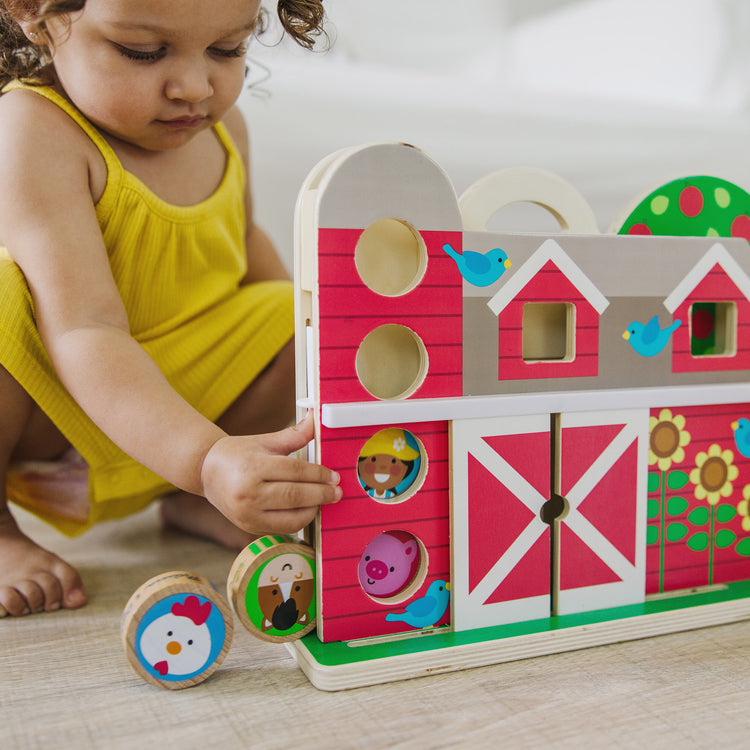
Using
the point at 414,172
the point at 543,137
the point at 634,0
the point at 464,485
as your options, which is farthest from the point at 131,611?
the point at 634,0

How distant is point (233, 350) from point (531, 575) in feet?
1.40

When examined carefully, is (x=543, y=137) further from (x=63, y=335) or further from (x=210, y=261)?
(x=63, y=335)

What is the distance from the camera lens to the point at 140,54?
590 mm

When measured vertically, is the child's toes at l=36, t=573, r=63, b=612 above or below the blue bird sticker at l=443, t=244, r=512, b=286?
below

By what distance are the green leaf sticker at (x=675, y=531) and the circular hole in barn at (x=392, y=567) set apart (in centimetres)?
21

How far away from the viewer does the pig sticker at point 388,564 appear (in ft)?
1.75

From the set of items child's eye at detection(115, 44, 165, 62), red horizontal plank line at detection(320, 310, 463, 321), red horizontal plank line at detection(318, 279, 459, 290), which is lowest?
red horizontal plank line at detection(320, 310, 463, 321)

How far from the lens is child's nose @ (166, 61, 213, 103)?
605 mm

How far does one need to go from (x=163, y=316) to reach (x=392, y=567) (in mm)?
407

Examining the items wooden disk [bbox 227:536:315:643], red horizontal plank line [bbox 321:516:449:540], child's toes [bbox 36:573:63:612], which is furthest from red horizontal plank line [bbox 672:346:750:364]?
child's toes [bbox 36:573:63:612]

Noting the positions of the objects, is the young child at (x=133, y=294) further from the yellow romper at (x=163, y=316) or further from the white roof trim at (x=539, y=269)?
the white roof trim at (x=539, y=269)

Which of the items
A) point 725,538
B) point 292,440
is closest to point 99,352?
point 292,440

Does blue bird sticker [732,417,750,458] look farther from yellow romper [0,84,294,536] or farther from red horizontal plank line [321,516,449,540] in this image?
yellow romper [0,84,294,536]

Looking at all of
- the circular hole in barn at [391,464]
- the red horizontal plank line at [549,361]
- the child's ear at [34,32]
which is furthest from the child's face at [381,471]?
the child's ear at [34,32]
